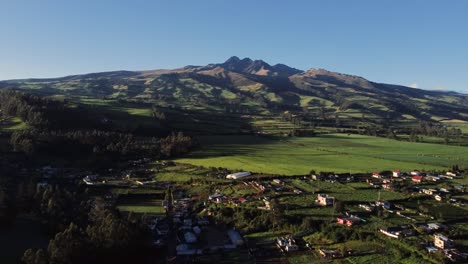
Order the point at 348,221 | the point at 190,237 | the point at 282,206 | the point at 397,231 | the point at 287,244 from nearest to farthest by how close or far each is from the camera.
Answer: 1. the point at 287,244
2. the point at 397,231
3. the point at 348,221
4. the point at 190,237
5. the point at 282,206

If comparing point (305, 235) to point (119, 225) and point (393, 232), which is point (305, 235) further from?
point (119, 225)

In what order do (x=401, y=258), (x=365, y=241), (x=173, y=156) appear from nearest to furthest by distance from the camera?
1. (x=401, y=258)
2. (x=365, y=241)
3. (x=173, y=156)

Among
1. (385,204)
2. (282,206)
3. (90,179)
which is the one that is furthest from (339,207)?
(90,179)

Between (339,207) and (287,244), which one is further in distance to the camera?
(339,207)

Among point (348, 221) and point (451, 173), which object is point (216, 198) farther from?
point (451, 173)

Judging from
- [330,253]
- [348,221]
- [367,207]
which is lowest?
[330,253]

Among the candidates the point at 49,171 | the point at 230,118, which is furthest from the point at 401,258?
the point at 230,118

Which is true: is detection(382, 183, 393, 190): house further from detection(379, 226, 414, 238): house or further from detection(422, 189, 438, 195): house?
detection(379, 226, 414, 238): house
